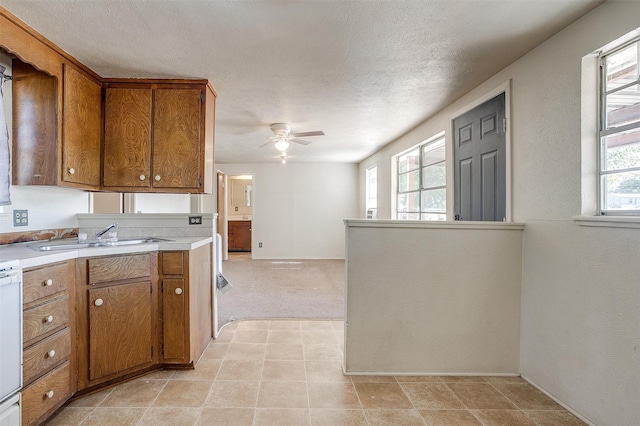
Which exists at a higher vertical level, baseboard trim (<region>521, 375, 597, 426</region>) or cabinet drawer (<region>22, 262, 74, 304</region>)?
cabinet drawer (<region>22, 262, 74, 304</region>)

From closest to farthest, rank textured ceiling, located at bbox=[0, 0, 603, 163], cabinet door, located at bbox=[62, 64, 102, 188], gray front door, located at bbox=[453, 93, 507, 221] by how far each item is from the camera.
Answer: textured ceiling, located at bbox=[0, 0, 603, 163] → cabinet door, located at bbox=[62, 64, 102, 188] → gray front door, located at bbox=[453, 93, 507, 221]

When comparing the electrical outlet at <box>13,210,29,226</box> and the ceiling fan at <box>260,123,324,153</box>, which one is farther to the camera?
the ceiling fan at <box>260,123,324,153</box>

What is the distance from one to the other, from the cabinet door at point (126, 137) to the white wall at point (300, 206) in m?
4.37

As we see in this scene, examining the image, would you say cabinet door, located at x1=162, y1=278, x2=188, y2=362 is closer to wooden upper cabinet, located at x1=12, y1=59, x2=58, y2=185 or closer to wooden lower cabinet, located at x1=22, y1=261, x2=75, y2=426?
wooden lower cabinet, located at x1=22, y1=261, x2=75, y2=426

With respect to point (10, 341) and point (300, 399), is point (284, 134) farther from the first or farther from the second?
point (10, 341)

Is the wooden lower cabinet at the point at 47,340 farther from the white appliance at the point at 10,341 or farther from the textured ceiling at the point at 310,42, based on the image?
the textured ceiling at the point at 310,42

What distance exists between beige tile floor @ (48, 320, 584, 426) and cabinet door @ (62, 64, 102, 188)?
151 cm

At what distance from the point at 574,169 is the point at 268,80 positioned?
2198 mm

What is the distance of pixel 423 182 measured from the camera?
161 inches

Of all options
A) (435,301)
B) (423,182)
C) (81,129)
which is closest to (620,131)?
(435,301)

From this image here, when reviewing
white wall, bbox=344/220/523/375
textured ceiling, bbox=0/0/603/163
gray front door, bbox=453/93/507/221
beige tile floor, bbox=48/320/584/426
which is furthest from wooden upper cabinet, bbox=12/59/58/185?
gray front door, bbox=453/93/507/221

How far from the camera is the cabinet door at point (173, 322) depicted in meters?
2.18

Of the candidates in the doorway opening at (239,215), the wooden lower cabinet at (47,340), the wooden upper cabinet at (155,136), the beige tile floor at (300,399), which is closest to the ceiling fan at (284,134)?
the wooden upper cabinet at (155,136)

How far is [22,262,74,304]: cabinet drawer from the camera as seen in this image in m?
1.53
